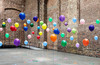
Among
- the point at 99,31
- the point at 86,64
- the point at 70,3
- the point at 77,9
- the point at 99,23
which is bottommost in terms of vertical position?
the point at 86,64

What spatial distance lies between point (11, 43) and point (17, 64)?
9.32m

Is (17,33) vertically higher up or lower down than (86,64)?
higher up

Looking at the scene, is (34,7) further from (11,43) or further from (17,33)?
(11,43)

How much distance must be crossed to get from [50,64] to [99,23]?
3.46m

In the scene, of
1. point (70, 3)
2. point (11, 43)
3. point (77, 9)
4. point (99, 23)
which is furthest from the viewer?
point (11, 43)

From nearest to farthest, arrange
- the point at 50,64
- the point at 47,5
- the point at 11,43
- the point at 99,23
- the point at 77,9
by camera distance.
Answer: the point at 50,64, the point at 99,23, the point at 77,9, the point at 47,5, the point at 11,43

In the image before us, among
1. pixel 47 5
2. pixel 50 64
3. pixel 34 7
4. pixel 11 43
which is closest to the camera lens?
pixel 50 64

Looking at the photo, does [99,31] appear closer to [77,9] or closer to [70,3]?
[77,9]

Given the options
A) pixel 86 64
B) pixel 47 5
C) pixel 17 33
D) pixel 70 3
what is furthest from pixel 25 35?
pixel 86 64

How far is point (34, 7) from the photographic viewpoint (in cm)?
1279

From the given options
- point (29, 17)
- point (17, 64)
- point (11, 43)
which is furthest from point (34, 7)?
point (17, 64)

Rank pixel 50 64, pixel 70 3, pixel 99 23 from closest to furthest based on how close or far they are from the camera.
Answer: pixel 50 64, pixel 99 23, pixel 70 3

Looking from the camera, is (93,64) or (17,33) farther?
(17,33)

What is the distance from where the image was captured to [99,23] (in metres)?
6.59
